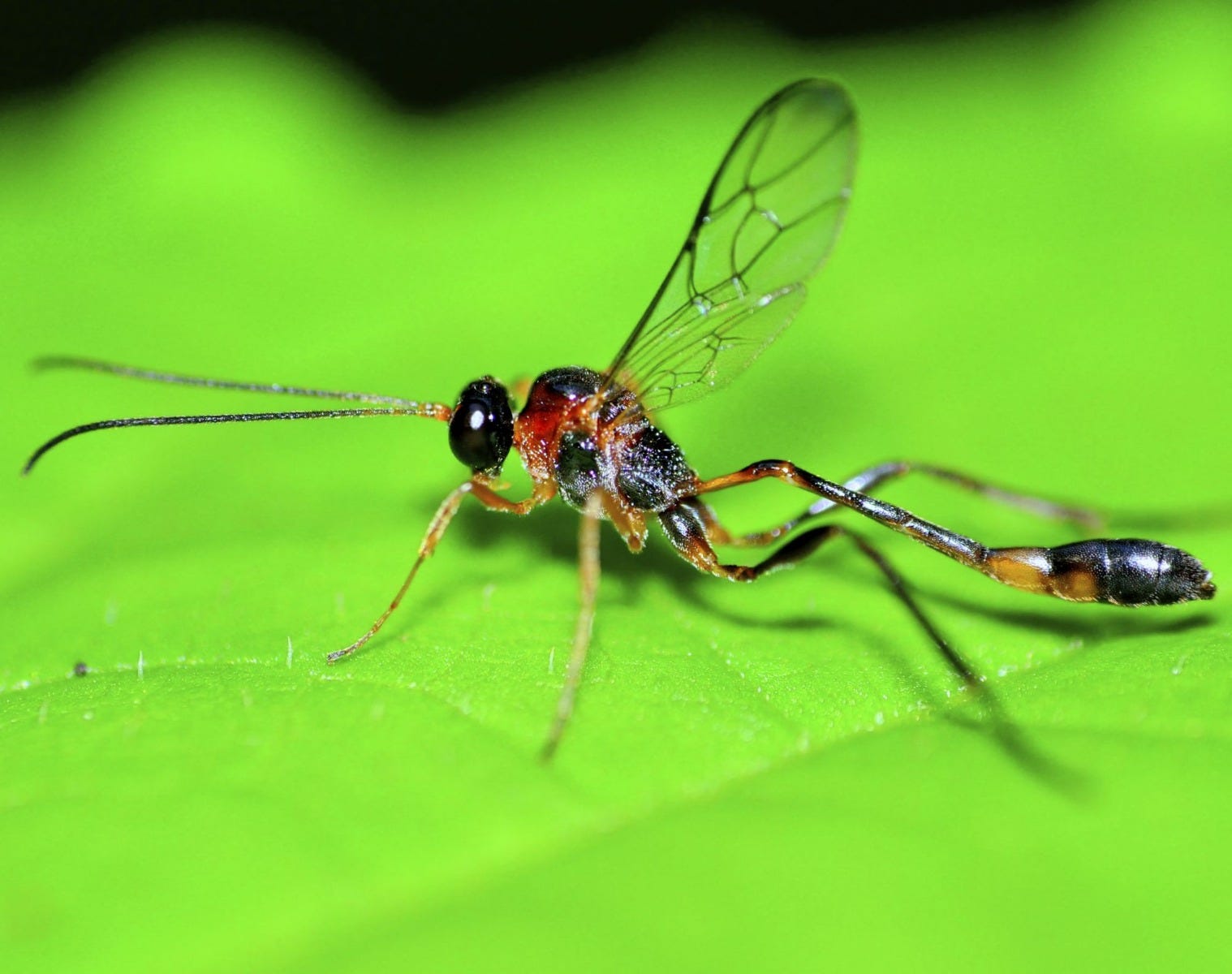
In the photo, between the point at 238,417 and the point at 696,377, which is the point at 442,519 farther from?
the point at 696,377

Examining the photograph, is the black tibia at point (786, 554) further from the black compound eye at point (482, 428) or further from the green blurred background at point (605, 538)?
the black compound eye at point (482, 428)

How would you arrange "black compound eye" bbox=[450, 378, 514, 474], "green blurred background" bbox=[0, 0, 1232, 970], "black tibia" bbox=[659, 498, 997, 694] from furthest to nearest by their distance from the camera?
"black compound eye" bbox=[450, 378, 514, 474], "black tibia" bbox=[659, 498, 997, 694], "green blurred background" bbox=[0, 0, 1232, 970]

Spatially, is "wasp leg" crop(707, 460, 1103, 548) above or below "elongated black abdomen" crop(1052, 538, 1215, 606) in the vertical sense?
below

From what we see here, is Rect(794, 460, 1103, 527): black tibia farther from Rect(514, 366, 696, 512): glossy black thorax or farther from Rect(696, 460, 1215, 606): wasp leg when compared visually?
Rect(514, 366, 696, 512): glossy black thorax

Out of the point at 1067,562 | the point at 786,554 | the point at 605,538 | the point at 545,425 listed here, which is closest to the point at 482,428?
the point at 545,425

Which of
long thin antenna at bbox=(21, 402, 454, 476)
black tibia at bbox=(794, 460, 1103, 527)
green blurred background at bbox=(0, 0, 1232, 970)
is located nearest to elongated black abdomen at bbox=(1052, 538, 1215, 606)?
green blurred background at bbox=(0, 0, 1232, 970)

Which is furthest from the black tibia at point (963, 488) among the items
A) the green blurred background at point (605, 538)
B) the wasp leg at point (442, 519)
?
the wasp leg at point (442, 519)

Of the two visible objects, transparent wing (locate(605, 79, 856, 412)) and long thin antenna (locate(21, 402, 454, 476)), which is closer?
long thin antenna (locate(21, 402, 454, 476))

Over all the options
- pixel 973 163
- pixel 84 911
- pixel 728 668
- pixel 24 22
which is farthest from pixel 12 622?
pixel 24 22
